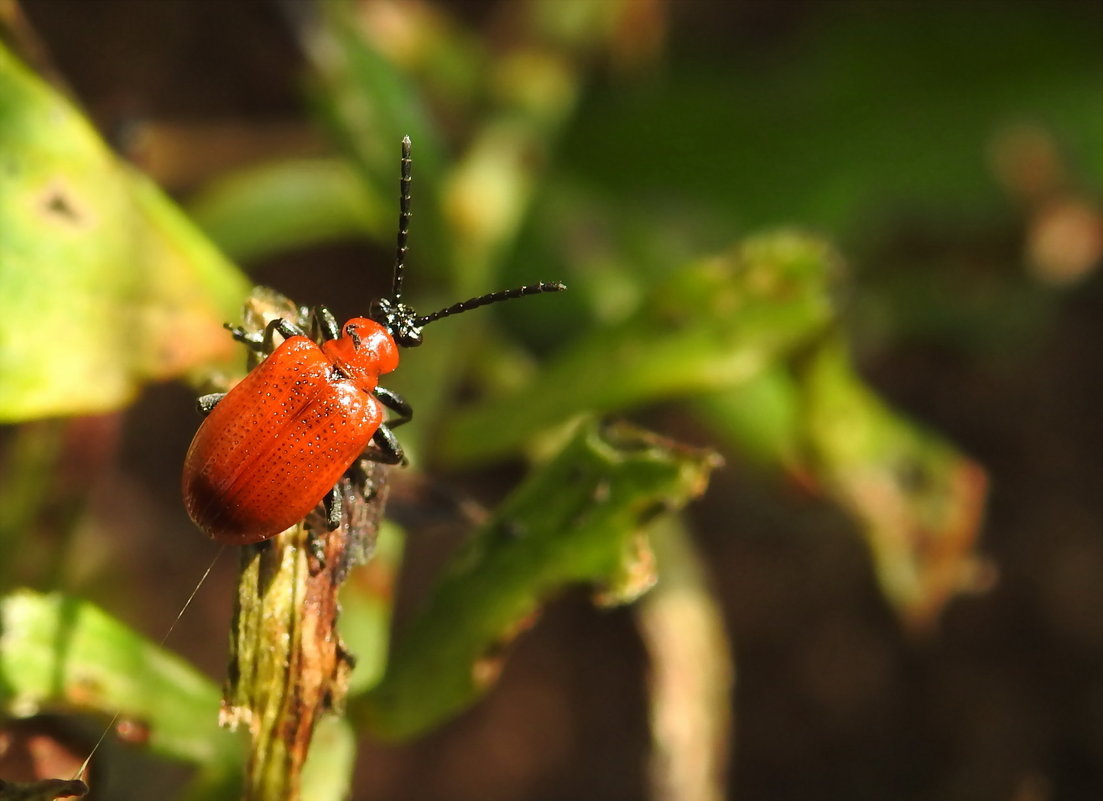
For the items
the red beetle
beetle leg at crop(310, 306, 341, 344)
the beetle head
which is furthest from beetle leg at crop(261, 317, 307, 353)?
the beetle head

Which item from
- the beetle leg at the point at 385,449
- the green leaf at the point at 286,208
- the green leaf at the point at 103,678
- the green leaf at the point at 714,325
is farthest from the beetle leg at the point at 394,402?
the green leaf at the point at 286,208

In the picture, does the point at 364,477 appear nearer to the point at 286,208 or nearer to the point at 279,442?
the point at 279,442

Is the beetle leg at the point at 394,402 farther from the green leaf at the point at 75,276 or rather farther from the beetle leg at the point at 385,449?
the green leaf at the point at 75,276

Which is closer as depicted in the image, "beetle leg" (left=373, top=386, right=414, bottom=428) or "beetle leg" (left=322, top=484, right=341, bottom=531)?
"beetle leg" (left=322, top=484, right=341, bottom=531)

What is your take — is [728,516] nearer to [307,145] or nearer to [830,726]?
[830,726]

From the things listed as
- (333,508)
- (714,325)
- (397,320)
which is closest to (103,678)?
(333,508)

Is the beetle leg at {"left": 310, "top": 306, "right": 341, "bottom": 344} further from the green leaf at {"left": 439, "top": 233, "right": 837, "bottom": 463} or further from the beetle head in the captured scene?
the green leaf at {"left": 439, "top": 233, "right": 837, "bottom": 463}
